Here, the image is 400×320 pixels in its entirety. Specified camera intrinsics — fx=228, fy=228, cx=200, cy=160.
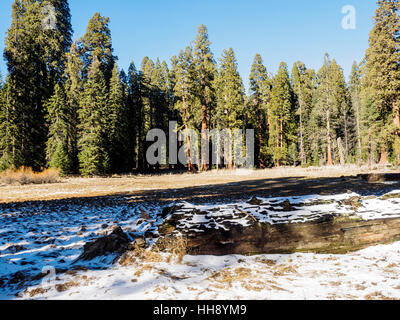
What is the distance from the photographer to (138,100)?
42594 mm

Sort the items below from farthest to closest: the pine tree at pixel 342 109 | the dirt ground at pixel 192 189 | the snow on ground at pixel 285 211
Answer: the pine tree at pixel 342 109 → the dirt ground at pixel 192 189 → the snow on ground at pixel 285 211

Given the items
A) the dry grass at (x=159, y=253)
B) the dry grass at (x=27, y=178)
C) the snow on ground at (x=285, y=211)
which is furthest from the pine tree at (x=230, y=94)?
the dry grass at (x=159, y=253)

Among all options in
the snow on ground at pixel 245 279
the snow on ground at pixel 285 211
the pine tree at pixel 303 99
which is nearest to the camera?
the snow on ground at pixel 245 279

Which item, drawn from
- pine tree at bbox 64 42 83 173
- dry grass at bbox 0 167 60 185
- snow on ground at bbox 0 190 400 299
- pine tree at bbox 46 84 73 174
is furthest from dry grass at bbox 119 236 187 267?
pine tree at bbox 64 42 83 173

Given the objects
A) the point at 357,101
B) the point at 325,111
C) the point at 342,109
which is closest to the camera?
the point at 325,111

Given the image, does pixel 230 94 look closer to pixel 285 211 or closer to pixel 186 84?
pixel 186 84

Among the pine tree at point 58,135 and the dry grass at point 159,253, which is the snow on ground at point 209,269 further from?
the pine tree at point 58,135

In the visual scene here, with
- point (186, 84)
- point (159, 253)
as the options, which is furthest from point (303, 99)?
point (159, 253)

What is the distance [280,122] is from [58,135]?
116 ft

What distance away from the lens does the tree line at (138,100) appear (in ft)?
77.1

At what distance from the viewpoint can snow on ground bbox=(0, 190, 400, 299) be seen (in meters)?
2.75

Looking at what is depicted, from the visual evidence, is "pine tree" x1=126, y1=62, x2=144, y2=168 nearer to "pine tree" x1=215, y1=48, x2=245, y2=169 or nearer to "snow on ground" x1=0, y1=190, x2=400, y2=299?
"pine tree" x1=215, y1=48, x2=245, y2=169

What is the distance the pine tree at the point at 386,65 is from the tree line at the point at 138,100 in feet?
0.29
